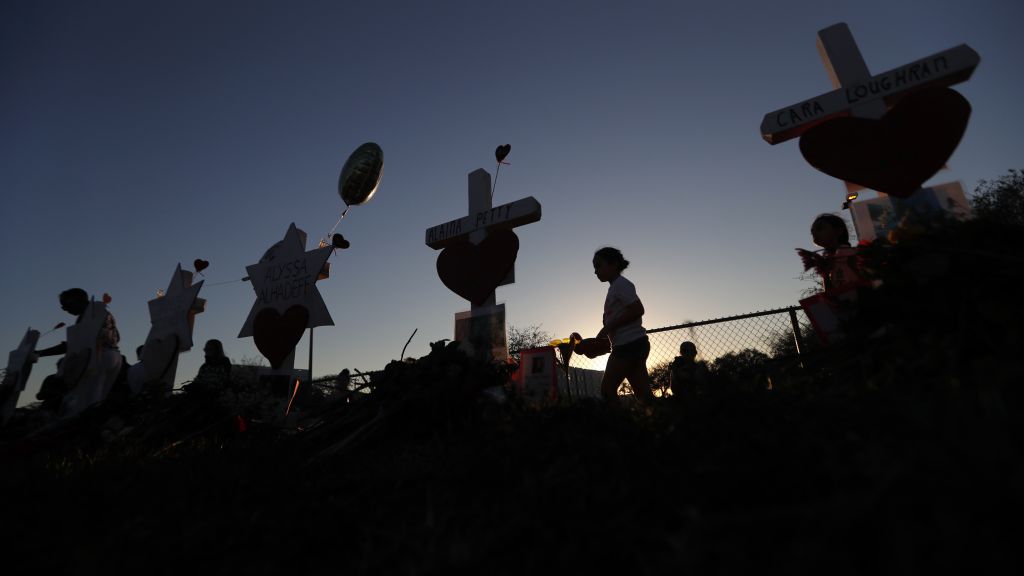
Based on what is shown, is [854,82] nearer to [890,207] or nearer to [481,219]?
[890,207]

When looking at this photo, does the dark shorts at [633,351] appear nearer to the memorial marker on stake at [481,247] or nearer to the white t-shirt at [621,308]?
the white t-shirt at [621,308]

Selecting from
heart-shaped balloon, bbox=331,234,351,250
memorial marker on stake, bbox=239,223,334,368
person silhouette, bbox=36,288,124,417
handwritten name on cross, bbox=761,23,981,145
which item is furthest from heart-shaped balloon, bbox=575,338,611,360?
person silhouette, bbox=36,288,124,417

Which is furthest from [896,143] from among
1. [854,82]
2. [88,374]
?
[88,374]

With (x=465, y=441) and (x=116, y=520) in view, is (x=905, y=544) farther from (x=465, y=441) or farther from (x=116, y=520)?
(x=116, y=520)

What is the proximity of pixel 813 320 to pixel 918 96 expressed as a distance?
4.66ft

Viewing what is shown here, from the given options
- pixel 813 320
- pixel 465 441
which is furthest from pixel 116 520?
pixel 813 320

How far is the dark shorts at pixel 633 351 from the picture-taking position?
392 cm

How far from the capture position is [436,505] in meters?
1.37

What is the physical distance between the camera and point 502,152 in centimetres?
492

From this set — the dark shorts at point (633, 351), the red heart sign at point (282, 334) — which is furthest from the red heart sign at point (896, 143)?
the red heart sign at point (282, 334)

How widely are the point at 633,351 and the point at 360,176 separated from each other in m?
5.24

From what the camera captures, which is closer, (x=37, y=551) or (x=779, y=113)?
(x=37, y=551)

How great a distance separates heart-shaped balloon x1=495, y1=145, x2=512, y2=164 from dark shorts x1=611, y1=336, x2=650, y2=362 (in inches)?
86.2

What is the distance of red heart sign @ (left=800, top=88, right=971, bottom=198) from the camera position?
8.93 ft
